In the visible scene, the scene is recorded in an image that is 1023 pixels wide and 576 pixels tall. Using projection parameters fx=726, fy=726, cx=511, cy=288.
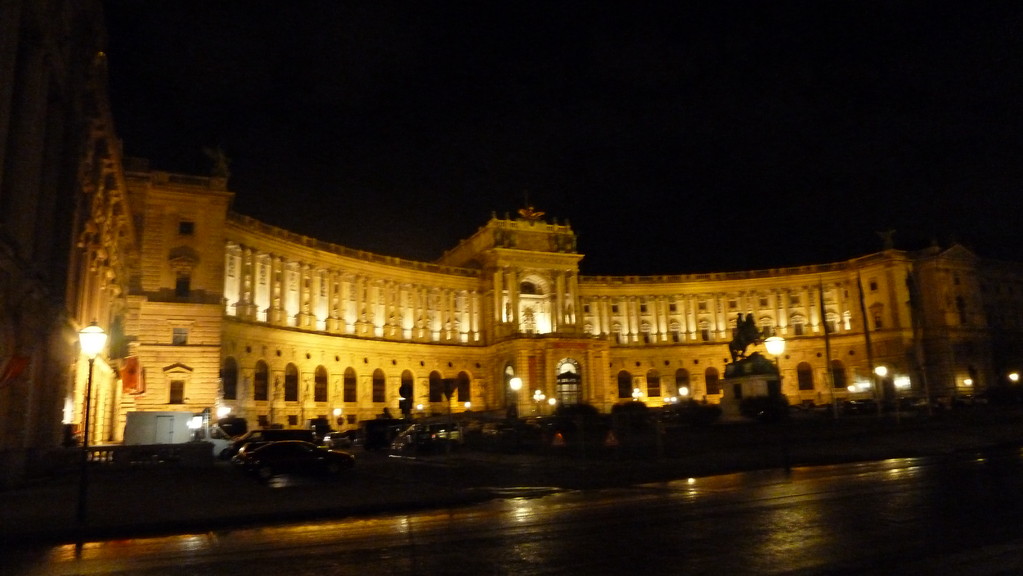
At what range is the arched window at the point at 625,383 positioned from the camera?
100000mm

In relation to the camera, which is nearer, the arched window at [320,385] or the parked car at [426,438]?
the parked car at [426,438]

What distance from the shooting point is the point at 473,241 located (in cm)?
9694

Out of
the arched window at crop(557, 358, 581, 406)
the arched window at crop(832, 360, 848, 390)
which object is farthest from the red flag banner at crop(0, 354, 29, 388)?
the arched window at crop(832, 360, 848, 390)

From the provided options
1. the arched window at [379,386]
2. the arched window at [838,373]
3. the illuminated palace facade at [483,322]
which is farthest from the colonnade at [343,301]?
the arched window at [838,373]

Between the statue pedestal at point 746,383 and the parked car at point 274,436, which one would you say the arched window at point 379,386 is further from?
the statue pedestal at point 746,383

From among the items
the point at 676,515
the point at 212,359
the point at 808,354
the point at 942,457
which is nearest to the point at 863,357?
the point at 808,354

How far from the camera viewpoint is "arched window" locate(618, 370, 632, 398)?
100000mm

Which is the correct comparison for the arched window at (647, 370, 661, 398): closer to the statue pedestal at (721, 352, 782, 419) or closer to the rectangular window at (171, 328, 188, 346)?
the statue pedestal at (721, 352, 782, 419)

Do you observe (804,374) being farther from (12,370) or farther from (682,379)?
(12,370)

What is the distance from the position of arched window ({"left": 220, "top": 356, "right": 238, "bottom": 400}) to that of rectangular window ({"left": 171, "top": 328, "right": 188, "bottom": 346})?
840 cm

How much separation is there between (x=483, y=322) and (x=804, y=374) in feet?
145

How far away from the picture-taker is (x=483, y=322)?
91.8 metres

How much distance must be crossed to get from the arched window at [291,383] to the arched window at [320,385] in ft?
8.92

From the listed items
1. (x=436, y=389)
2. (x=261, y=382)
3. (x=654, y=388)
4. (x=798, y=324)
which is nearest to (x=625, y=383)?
(x=654, y=388)
